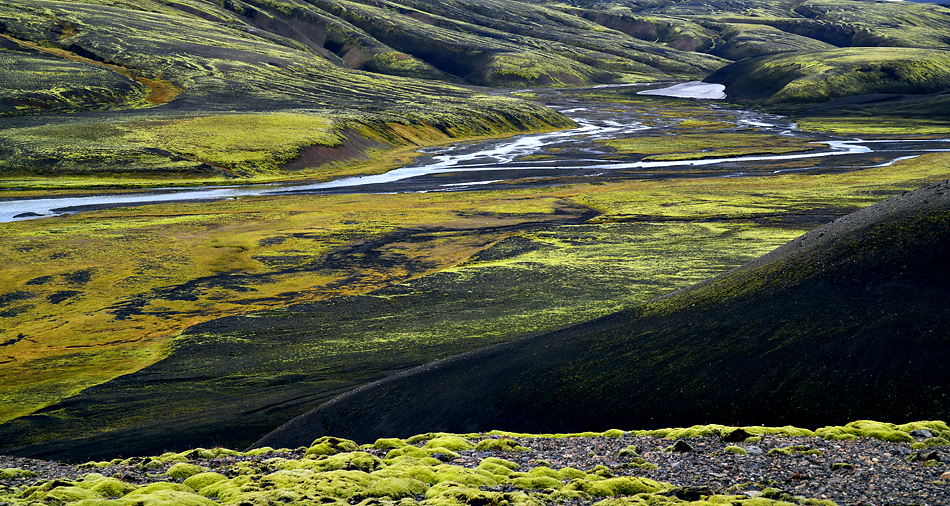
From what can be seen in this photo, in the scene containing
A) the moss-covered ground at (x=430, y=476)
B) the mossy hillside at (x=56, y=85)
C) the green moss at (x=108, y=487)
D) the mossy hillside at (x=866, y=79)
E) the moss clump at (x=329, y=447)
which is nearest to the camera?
the moss-covered ground at (x=430, y=476)

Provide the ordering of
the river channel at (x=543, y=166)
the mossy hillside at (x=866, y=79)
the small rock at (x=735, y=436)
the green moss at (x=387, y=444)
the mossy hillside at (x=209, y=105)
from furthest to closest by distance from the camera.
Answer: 1. the mossy hillside at (x=866, y=79)
2. the mossy hillside at (x=209, y=105)
3. the river channel at (x=543, y=166)
4. the green moss at (x=387, y=444)
5. the small rock at (x=735, y=436)

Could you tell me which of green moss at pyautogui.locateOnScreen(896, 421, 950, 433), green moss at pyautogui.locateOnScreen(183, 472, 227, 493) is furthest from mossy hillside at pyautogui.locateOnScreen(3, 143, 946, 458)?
green moss at pyautogui.locateOnScreen(896, 421, 950, 433)

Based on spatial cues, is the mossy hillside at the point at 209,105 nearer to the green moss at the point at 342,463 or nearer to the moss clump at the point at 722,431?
the green moss at the point at 342,463

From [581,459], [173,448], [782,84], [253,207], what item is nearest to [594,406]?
[581,459]

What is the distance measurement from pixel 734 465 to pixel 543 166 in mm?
86978

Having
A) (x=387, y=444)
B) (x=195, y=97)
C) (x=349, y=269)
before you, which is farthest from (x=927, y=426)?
(x=195, y=97)

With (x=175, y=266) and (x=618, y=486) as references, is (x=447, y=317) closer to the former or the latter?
(x=618, y=486)

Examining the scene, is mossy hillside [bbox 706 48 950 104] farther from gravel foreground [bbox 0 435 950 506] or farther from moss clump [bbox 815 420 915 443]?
gravel foreground [bbox 0 435 950 506]

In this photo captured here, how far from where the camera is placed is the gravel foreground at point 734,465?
37.7 feet

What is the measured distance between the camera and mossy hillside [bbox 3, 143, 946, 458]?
29.1 meters

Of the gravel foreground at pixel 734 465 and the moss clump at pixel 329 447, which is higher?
the gravel foreground at pixel 734 465

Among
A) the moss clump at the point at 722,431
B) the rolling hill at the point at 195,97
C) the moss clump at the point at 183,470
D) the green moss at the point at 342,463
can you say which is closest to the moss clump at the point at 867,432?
the moss clump at the point at 722,431

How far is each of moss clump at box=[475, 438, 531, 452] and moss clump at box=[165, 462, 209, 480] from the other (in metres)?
6.11

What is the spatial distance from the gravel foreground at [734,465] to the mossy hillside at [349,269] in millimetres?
8062
